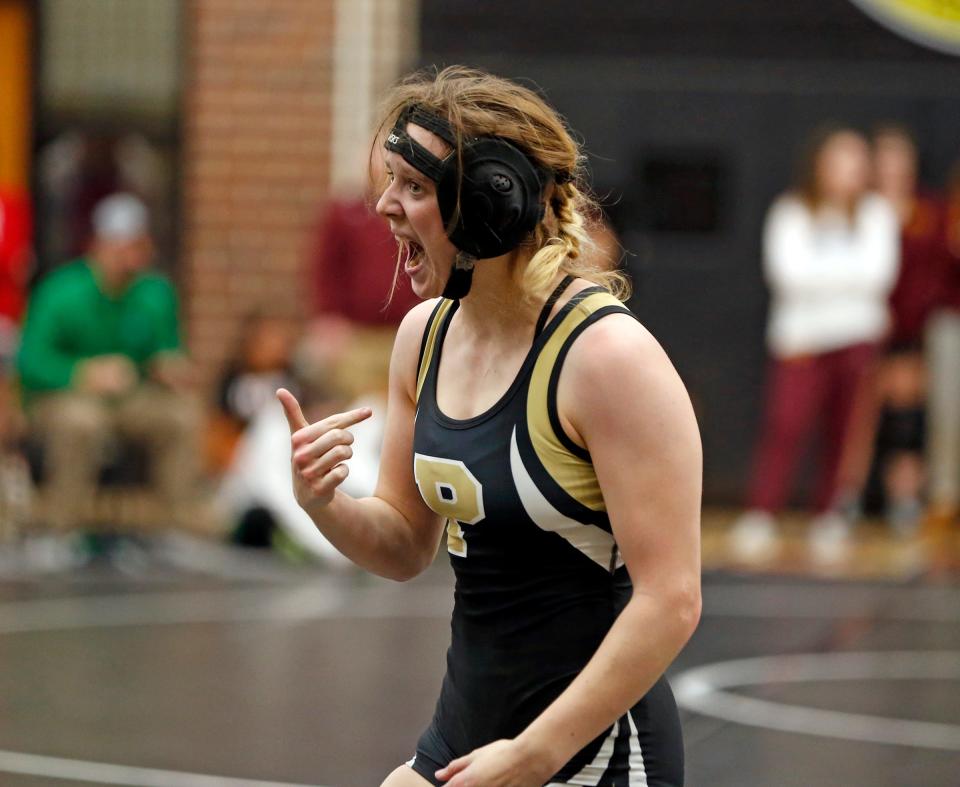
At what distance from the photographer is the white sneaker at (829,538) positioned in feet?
36.0

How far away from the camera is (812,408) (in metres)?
11.5

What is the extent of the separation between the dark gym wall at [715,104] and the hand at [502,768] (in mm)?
9837

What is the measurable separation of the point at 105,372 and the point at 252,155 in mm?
2854

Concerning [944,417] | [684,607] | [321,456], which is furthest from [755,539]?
[684,607]

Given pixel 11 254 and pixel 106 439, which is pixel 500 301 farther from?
pixel 11 254

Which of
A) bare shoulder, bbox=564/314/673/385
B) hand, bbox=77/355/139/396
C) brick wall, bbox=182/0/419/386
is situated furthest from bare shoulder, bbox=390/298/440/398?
brick wall, bbox=182/0/419/386

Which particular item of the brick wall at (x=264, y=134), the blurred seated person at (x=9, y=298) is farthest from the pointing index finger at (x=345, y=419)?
the brick wall at (x=264, y=134)

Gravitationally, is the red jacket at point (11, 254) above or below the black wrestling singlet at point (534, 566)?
below

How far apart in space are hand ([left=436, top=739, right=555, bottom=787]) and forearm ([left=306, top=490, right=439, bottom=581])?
0.55 meters

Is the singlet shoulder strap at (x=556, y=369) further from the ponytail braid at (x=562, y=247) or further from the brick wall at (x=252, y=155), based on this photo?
the brick wall at (x=252, y=155)

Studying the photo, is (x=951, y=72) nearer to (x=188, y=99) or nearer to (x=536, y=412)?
(x=188, y=99)

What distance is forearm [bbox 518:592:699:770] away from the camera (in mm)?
2711

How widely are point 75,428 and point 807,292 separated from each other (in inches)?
173

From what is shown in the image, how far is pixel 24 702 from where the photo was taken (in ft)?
23.2
